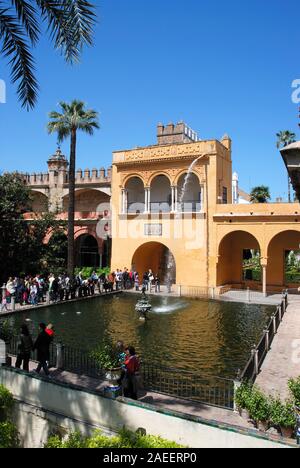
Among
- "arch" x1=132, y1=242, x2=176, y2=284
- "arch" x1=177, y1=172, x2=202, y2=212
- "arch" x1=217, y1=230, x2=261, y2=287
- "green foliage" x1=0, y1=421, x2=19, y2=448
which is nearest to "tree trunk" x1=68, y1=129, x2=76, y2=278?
"arch" x1=132, y1=242, x2=176, y2=284

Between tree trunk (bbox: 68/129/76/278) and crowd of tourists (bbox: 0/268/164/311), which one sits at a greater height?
tree trunk (bbox: 68/129/76/278)

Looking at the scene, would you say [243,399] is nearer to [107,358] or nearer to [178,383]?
[178,383]

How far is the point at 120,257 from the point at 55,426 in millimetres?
22296

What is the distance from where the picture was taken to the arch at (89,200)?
3606 cm

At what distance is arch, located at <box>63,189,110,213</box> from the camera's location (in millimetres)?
36062

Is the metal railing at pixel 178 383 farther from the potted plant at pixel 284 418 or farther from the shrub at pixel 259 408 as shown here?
the potted plant at pixel 284 418

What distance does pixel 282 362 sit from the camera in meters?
10.9

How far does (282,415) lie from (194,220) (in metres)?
20.3

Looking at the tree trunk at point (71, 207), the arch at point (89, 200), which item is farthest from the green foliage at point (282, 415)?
the arch at point (89, 200)

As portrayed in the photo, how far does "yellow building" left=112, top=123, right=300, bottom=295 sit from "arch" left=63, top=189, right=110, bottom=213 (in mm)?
6335

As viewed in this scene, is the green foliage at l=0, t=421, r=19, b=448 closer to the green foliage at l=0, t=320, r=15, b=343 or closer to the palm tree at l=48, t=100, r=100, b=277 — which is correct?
the green foliage at l=0, t=320, r=15, b=343

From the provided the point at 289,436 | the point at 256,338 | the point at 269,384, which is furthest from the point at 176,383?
the point at 256,338

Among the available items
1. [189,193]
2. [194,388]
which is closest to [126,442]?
[194,388]
